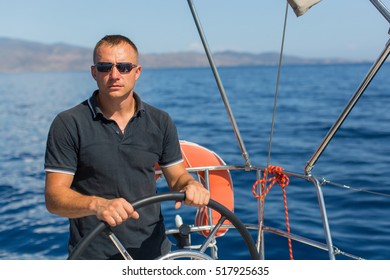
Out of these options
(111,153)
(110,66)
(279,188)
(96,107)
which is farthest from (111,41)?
(279,188)

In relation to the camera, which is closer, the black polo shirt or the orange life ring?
the black polo shirt

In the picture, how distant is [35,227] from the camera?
4.25 metres

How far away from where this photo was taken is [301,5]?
5.74ft

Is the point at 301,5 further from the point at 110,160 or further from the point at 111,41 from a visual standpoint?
the point at 110,160

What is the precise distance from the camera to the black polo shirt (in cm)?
156

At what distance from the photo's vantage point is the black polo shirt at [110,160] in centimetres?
156

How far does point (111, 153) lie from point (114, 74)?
245mm

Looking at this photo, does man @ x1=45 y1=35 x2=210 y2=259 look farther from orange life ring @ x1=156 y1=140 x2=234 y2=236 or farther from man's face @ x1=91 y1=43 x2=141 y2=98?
orange life ring @ x1=156 y1=140 x2=234 y2=236

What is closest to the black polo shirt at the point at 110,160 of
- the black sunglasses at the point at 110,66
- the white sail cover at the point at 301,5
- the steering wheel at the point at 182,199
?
the black sunglasses at the point at 110,66

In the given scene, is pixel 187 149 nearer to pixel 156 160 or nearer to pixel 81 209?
pixel 156 160

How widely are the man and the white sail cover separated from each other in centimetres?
57

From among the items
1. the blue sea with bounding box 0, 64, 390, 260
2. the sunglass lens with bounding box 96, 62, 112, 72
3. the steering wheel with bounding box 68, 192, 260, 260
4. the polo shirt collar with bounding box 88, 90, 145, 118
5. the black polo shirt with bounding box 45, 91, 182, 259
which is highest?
the blue sea with bounding box 0, 64, 390, 260

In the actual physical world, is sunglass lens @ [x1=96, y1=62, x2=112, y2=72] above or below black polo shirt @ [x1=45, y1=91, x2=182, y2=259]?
above

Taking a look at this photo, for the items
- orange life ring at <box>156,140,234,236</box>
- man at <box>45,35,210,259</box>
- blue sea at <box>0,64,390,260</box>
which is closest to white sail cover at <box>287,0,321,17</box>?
man at <box>45,35,210,259</box>
